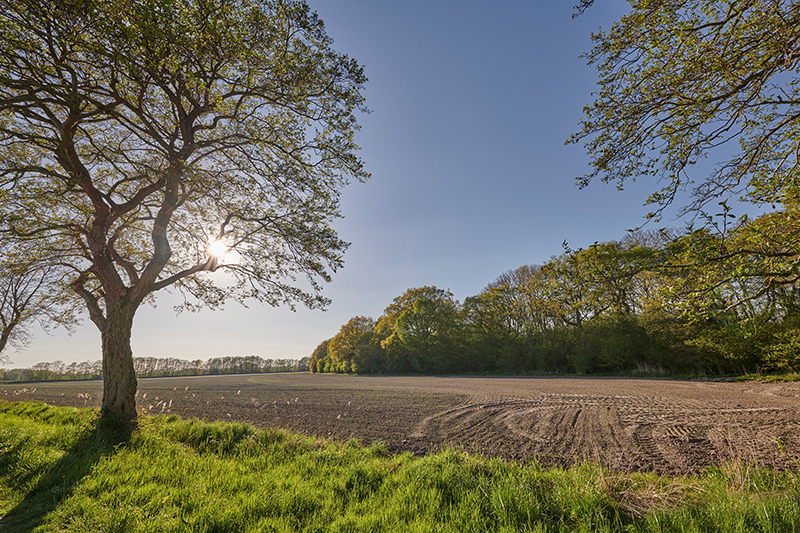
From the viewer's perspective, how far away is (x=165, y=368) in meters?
69.1

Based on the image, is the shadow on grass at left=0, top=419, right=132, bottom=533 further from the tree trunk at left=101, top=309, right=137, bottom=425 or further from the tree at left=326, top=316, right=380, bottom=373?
the tree at left=326, top=316, right=380, bottom=373

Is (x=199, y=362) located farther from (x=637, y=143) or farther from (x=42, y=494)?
(x=637, y=143)

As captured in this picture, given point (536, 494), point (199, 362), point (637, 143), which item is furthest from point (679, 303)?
point (199, 362)

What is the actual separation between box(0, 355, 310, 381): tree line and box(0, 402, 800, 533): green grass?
125ft

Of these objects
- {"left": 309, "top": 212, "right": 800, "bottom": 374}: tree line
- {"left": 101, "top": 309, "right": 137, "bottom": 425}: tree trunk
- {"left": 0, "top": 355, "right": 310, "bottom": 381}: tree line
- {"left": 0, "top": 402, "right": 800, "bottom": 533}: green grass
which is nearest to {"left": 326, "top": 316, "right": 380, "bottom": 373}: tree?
{"left": 309, "top": 212, "right": 800, "bottom": 374}: tree line

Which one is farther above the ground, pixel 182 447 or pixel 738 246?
pixel 738 246

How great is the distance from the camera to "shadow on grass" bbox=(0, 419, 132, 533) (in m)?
3.24

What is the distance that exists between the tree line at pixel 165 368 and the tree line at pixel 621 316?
33.5 m

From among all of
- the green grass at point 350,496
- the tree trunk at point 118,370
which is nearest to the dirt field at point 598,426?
the green grass at point 350,496

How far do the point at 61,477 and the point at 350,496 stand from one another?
3991mm

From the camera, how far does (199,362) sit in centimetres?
7650

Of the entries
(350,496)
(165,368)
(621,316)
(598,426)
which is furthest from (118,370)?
(165,368)

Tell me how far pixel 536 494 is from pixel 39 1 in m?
9.12

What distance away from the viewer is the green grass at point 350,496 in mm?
2969
